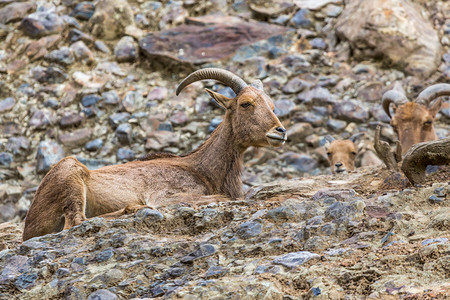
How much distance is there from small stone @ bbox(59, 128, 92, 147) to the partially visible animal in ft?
24.0

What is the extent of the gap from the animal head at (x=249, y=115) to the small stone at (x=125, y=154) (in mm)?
6925

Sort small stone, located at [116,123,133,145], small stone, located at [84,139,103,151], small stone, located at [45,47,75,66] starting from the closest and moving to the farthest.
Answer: small stone, located at [84,139,103,151] < small stone, located at [116,123,133,145] < small stone, located at [45,47,75,66]

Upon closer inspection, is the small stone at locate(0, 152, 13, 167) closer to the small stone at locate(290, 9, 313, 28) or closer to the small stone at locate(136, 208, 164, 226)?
the small stone at locate(290, 9, 313, 28)

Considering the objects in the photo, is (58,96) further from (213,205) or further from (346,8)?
(213,205)

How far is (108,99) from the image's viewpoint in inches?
689

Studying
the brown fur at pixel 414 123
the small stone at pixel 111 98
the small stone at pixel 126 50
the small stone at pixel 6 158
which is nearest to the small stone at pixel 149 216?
the brown fur at pixel 414 123

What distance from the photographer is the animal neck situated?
920cm

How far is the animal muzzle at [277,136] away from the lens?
28.9ft

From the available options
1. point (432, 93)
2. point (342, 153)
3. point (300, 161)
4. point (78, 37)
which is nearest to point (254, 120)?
point (342, 153)

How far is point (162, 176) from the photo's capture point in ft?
28.9

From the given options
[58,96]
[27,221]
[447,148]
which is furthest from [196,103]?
[447,148]

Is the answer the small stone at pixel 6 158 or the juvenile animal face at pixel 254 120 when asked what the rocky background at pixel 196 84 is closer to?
the small stone at pixel 6 158

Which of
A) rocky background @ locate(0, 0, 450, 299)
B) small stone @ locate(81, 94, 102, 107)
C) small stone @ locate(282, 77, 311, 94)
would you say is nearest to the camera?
rocky background @ locate(0, 0, 450, 299)

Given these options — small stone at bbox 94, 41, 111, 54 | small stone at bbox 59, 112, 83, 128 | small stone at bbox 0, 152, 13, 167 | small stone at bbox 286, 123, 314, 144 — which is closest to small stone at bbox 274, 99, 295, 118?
small stone at bbox 286, 123, 314, 144
